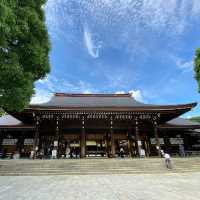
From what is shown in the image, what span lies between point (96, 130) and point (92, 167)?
7152mm

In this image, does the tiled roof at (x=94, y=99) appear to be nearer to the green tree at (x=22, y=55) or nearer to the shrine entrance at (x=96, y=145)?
the shrine entrance at (x=96, y=145)

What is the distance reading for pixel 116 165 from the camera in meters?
13.9

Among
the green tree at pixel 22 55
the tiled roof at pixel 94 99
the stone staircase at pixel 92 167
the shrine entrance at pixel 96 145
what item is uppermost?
the tiled roof at pixel 94 99

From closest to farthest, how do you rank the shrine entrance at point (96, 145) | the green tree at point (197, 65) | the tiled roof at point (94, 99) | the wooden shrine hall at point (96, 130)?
the green tree at point (197, 65)
the wooden shrine hall at point (96, 130)
the shrine entrance at point (96, 145)
the tiled roof at point (94, 99)

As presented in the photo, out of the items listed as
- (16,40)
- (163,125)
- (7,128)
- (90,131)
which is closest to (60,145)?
(90,131)

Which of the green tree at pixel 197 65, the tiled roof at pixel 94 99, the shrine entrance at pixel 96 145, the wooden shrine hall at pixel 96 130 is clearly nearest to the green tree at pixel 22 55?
the wooden shrine hall at pixel 96 130

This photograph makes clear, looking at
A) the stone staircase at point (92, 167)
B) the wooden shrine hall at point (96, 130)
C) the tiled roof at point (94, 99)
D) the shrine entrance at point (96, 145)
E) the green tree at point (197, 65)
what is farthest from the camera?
the tiled roof at point (94, 99)

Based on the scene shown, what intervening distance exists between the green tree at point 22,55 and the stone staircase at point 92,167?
5.03 meters

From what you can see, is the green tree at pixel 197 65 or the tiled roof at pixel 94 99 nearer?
the green tree at pixel 197 65

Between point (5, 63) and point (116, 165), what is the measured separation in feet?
31.4

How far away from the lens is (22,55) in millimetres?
10094

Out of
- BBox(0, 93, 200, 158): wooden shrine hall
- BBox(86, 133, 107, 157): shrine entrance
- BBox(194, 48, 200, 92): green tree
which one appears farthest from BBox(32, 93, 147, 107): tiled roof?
BBox(194, 48, 200, 92): green tree

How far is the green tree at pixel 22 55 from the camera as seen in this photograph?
898 cm

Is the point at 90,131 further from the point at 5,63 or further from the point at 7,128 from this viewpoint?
the point at 5,63
